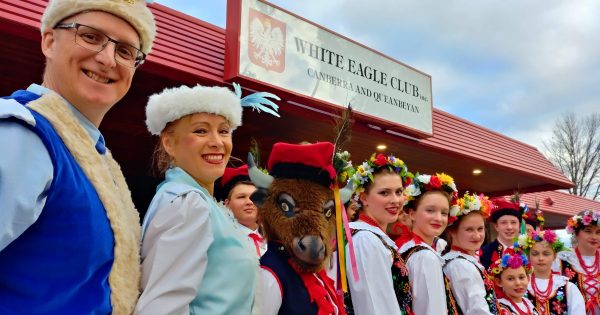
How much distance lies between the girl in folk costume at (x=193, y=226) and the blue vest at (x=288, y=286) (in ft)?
1.34

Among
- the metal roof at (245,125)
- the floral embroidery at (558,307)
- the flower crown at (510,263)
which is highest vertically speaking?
the metal roof at (245,125)

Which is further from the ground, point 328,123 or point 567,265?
point 328,123

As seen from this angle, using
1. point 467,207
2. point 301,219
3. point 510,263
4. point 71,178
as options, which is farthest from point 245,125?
point 71,178

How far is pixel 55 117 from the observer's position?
159cm

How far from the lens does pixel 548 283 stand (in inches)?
240

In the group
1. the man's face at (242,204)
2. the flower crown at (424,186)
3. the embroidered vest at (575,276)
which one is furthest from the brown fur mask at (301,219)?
the embroidered vest at (575,276)

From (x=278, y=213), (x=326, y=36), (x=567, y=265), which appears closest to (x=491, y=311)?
(x=278, y=213)

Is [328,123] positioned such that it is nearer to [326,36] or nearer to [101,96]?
[326,36]

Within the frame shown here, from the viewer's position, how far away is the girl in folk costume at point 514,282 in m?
5.20

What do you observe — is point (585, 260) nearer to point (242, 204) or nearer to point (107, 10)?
point (242, 204)

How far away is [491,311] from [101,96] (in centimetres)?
386

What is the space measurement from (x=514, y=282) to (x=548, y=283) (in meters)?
1.22

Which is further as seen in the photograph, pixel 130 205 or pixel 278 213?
pixel 278 213

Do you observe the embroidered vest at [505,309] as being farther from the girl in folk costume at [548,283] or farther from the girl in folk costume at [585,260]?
the girl in folk costume at [585,260]
